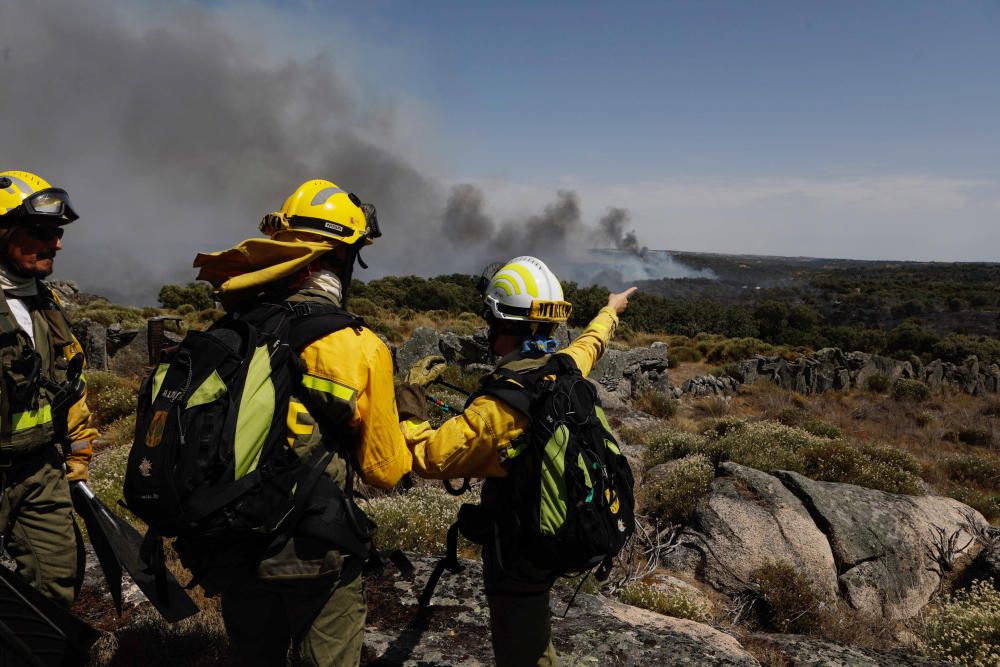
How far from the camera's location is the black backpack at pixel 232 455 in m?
1.58

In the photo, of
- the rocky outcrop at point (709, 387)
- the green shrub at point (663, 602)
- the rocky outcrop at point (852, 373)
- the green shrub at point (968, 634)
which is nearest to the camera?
the green shrub at point (968, 634)

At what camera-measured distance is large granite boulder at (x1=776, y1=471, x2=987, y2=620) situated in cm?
580

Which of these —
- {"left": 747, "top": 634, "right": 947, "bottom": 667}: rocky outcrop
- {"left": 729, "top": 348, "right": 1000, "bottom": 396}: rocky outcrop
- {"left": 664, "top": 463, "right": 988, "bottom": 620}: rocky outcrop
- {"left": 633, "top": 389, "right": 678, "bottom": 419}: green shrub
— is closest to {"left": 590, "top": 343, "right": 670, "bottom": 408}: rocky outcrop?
{"left": 633, "top": 389, "right": 678, "bottom": 419}: green shrub

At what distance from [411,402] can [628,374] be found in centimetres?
1331

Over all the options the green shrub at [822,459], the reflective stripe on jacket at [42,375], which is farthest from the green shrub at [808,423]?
the reflective stripe on jacket at [42,375]

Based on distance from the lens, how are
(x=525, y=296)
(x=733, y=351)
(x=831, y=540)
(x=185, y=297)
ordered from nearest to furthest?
(x=525, y=296)
(x=831, y=540)
(x=733, y=351)
(x=185, y=297)

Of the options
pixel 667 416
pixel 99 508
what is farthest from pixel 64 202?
pixel 667 416

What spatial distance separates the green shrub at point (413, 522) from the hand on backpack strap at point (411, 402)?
7.73 feet

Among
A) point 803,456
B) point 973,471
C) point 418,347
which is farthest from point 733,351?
Answer: point 803,456

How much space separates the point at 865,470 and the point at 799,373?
11.3 metres

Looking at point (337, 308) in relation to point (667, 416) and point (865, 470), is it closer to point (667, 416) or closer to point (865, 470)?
point (865, 470)

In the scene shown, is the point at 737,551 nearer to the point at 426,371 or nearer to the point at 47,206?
the point at 426,371

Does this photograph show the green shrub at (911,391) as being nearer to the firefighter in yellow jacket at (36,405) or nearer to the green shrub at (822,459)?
the green shrub at (822,459)

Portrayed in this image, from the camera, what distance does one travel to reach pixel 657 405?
13.3 m
